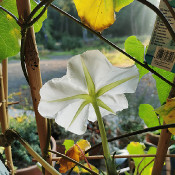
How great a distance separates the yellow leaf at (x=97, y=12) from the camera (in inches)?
10.2

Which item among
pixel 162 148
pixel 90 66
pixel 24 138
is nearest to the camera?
pixel 90 66

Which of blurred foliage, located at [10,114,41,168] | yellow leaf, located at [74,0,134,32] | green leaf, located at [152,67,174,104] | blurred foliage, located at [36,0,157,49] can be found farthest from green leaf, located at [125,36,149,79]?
blurred foliage, located at [10,114,41,168]

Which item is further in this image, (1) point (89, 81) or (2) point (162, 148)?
(2) point (162, 148)

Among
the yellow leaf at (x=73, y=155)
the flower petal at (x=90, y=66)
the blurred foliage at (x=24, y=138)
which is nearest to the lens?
the flower petal at (x=90, y=66)

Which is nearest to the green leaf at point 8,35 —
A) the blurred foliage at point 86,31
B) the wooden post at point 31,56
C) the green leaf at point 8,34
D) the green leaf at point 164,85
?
the green leaf at point 8,34

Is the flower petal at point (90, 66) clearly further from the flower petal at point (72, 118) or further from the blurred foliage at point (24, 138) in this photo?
the blurred foliage at point (24, 138)

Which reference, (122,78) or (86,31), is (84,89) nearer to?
(122,78)

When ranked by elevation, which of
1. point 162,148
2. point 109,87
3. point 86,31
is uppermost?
point 86,31

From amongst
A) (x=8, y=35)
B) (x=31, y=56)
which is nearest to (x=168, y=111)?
(x=31, y=56)

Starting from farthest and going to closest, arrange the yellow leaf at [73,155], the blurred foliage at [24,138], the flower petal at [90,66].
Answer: the blurred foliage at [24,138], the yellow leaf at [73,155], the flower petal at [90,66]

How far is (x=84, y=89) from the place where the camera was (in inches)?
9.7

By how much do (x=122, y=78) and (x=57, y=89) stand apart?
69 millimetres

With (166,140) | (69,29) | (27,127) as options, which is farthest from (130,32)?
(166,140)

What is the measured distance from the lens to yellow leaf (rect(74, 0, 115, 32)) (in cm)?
26
